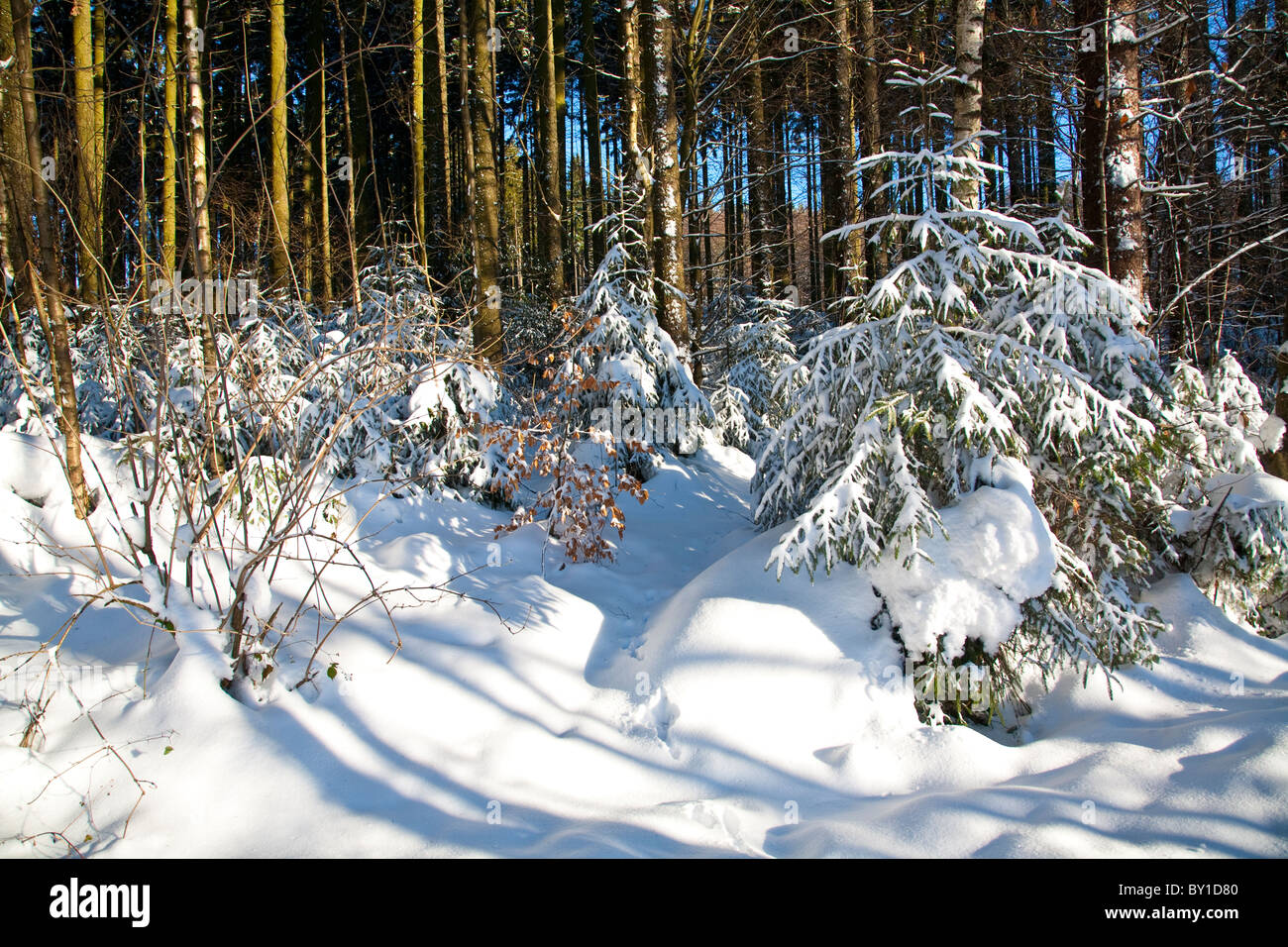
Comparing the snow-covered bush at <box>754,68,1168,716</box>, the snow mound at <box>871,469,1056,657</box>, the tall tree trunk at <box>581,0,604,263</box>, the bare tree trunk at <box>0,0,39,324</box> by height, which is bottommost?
the snow mound at <box>871,469,1056,657</box>

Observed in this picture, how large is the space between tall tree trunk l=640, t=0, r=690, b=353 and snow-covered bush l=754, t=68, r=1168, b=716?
13.1 feet

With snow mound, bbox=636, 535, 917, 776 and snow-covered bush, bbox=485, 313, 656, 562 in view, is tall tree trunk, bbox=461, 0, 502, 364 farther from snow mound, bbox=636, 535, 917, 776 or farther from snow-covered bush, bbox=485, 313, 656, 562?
snow mound, bbox=636, 535, 917, 776

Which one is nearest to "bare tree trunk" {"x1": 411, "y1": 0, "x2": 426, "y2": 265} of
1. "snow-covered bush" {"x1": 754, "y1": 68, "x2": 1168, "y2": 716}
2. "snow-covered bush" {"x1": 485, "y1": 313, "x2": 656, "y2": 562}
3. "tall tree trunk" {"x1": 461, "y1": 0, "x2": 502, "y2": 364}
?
"tall tree trunk" {"x1": 461, "y1": 0, "x2": 502, "y2": 364}

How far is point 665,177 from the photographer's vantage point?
7.90 metres

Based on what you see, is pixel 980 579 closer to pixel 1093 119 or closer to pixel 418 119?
pixel 1093 119

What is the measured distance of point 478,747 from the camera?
9.56 feet

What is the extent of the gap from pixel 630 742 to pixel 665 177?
673cm

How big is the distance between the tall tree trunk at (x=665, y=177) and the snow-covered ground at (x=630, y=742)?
451 centimetres

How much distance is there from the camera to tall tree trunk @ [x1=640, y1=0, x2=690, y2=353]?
787 cm

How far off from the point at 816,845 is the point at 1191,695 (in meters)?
2.41

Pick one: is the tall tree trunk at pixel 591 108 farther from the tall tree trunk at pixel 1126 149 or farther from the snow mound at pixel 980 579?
the snow mound at pixel 980 579

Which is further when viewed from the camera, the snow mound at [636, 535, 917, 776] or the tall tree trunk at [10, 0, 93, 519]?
the tall tree trunk at [10, 0, 93, 519]
